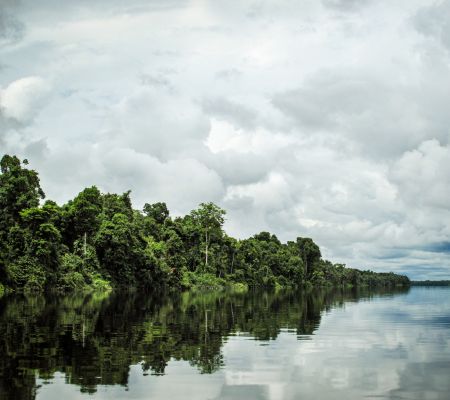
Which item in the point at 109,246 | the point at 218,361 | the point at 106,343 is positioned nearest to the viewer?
the point at 218,361

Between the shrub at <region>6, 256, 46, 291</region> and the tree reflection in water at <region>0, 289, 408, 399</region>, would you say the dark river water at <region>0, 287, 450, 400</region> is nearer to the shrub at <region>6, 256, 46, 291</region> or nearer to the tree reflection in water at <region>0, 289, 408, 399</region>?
the tree reflection in water at <region>0, 289, 408, 399</region>

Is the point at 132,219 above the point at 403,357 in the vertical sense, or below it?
above

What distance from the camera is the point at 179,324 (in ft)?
81.5

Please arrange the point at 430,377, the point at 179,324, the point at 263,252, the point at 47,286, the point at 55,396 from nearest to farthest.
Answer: the point at 55,396 < the point at 430,377 < the point at 179,324 < the point at 47,286 < the point at 263,252

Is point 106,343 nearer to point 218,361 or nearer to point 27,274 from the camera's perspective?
point 218,361

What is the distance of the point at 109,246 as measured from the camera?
264ft

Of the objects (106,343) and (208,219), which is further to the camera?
(208,219)

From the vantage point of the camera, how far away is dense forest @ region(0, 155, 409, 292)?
199 ft

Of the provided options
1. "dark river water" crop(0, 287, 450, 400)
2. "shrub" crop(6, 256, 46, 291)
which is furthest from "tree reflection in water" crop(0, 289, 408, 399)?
"shrub" crop(6, 256, 46, 291)

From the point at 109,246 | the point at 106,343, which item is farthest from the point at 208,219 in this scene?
the point at 106,343

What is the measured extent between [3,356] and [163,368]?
16.3 ft

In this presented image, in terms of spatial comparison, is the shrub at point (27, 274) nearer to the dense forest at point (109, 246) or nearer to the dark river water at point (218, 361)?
the dense forest at point (109, 246)

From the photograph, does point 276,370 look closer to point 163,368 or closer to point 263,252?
point 163,368

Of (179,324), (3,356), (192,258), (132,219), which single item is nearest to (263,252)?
(192,258)
